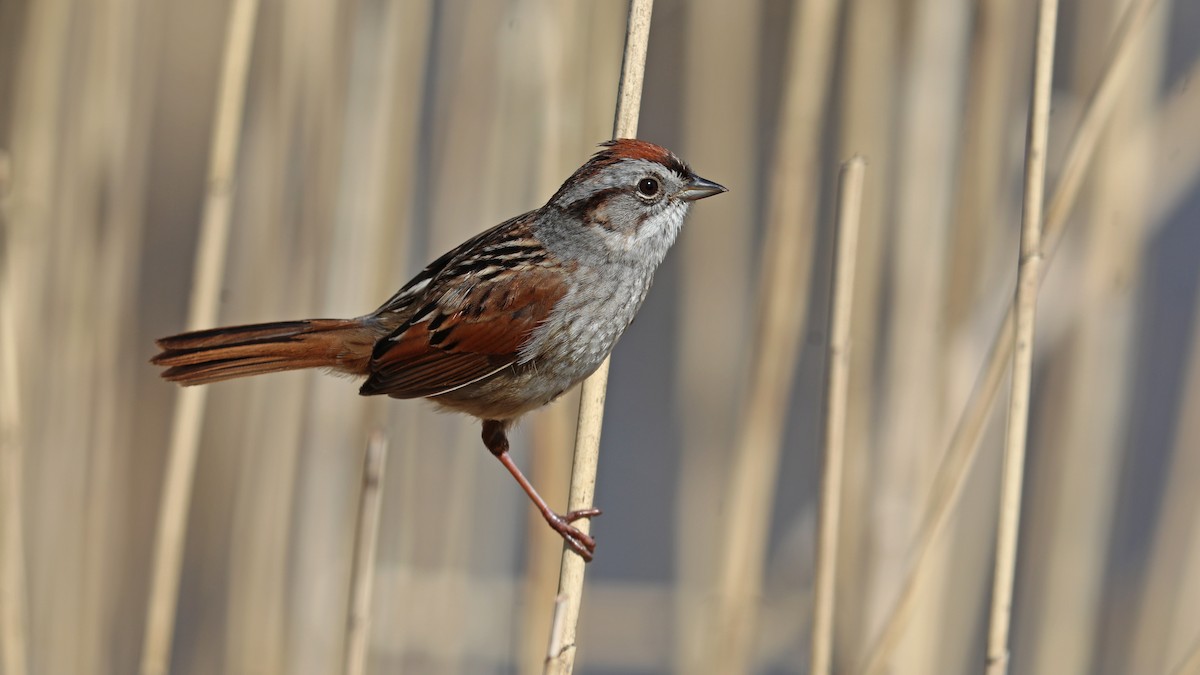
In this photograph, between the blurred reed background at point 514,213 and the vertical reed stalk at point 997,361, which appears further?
the blurred reed background at point 514,213

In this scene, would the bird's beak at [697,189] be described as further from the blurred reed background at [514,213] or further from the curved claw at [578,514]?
the curved claw at [578,514]

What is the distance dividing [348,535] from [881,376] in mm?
1187

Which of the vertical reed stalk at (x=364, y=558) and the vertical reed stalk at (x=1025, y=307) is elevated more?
the vertical reed stalk at (x=1025, y=307)

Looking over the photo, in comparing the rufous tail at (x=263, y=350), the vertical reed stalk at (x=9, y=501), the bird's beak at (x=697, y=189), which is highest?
the bird's beak at (x=697, y=189)

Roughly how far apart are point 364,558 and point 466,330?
0.59m

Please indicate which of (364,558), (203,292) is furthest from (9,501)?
(364,558)

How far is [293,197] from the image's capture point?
2.63 meters

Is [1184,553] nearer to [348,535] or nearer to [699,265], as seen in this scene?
[699,265]

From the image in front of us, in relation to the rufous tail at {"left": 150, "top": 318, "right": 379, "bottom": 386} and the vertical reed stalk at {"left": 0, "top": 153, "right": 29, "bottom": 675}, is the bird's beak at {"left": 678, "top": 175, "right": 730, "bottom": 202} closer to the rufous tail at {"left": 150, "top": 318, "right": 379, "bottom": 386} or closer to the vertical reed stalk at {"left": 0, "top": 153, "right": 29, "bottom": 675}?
the rufous tail at {"left": 150, "top": 318, "right": 379, "bottom": 386}

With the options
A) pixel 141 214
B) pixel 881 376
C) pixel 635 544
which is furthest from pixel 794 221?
pixel 635 544

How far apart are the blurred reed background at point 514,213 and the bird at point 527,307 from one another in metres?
0.25

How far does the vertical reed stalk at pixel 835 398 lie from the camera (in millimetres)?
1904

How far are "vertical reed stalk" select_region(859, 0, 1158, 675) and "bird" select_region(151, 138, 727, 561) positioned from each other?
542 mm

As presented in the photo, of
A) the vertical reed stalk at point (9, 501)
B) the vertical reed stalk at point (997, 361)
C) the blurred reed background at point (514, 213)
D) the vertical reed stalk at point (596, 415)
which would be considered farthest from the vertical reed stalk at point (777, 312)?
the vertical reed stalk at point (9, 501)
